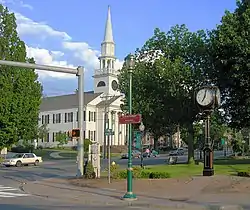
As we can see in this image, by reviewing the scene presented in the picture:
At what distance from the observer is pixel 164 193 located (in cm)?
2002

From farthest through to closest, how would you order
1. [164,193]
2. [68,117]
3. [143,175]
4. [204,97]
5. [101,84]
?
[101,84]
[68,117]
[143,175]
[204,97]
[164,193]

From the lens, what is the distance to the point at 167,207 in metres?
16.0

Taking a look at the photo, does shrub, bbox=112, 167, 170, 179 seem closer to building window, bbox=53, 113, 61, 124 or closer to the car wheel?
the car wheel

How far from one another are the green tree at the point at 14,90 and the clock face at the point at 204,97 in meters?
37.9

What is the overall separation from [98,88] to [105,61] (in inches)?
260

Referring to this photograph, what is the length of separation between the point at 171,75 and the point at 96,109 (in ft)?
219

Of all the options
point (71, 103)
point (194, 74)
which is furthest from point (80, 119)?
point (71, 103)

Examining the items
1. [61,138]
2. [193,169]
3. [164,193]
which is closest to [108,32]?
[61,138]

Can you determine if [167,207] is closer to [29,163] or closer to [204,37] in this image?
[204,37]

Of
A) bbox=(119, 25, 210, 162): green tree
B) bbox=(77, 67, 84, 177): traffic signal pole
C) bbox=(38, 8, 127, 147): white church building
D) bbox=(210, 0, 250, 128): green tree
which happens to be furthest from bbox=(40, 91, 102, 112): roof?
bbox=(77, 67, 84, 177): traffic signal pole

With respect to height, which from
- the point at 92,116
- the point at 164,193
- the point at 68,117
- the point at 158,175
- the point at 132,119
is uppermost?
the point at 92,116

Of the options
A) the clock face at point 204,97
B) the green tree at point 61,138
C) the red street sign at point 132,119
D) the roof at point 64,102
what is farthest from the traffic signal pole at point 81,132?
the roof at point 64,102

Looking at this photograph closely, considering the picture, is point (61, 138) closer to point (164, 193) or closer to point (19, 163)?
point (19, 163)

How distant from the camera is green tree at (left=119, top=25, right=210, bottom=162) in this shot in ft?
130
